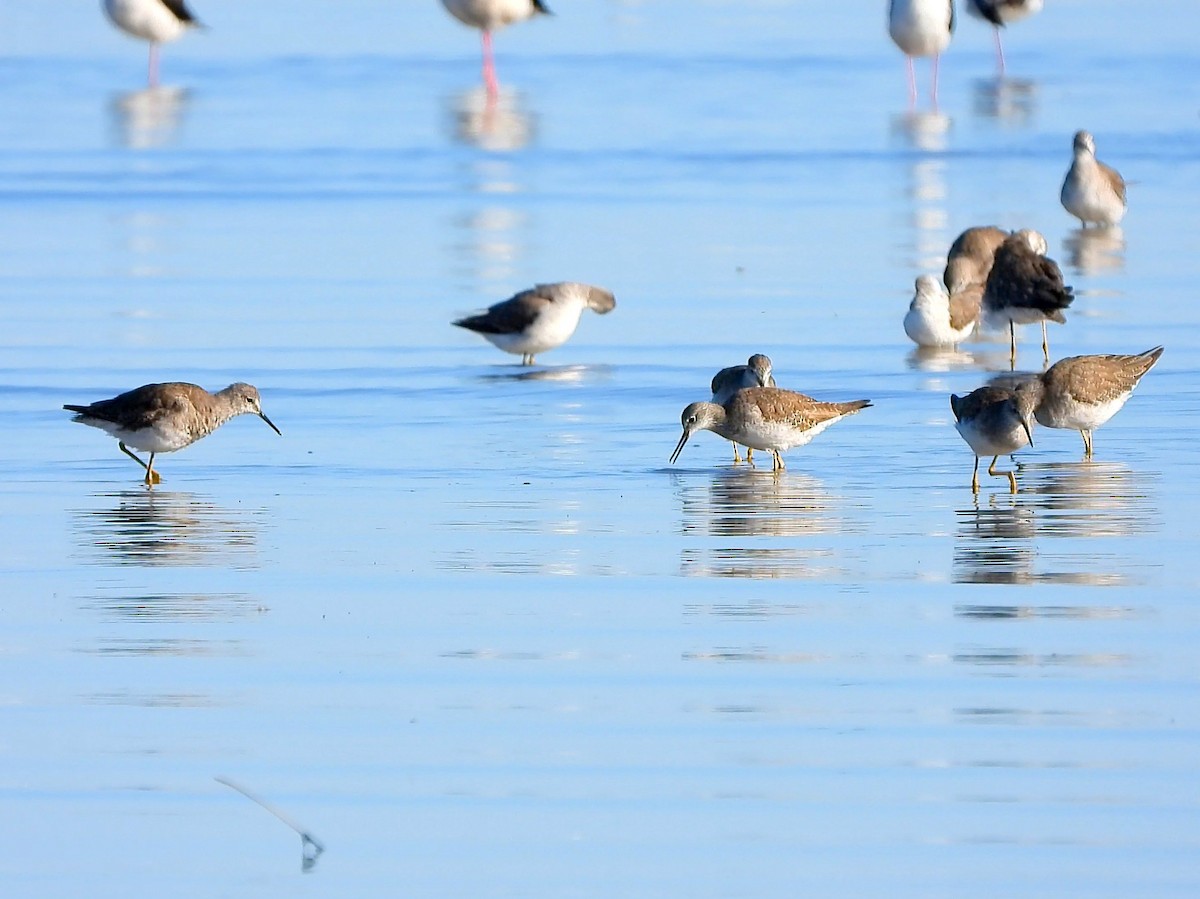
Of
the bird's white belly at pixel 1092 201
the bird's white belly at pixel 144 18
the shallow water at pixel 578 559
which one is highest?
the bird's white belly at pixel 144 18

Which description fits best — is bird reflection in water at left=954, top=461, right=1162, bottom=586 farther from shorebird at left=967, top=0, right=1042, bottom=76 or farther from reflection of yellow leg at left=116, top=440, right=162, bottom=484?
shorebird at left=967, top=0, right=1042, bottom=76

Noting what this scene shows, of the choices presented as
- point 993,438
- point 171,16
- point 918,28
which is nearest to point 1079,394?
point 993,438

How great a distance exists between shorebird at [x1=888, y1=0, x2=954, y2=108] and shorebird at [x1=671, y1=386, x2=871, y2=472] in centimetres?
1989

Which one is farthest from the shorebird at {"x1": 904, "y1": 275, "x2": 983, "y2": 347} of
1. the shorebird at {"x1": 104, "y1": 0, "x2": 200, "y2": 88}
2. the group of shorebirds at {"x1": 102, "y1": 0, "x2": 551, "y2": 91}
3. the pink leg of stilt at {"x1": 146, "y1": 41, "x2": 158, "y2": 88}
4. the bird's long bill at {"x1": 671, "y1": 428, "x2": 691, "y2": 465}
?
the shorebird at {"x1": 104, "y1": 0, "x2": 200, "y2": 88}

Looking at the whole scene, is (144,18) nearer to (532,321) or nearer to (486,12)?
(486,12)

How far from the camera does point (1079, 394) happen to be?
11.3 metres

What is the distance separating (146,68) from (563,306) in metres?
20.7

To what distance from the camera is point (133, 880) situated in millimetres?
5918

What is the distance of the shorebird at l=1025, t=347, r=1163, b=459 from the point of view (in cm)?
1131

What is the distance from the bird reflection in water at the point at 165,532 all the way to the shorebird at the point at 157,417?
31 cm

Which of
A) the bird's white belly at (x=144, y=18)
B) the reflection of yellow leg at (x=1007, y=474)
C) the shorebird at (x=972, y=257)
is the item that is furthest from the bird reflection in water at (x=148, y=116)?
the reflection of yellow leg at (x=1007, y=474)

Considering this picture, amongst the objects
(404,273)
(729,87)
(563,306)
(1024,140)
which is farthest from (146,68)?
(563,306)

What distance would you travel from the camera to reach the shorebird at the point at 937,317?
1467cm

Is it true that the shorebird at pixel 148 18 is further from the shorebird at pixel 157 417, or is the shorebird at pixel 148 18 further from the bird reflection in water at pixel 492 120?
the shorebird at pixel 157 417
